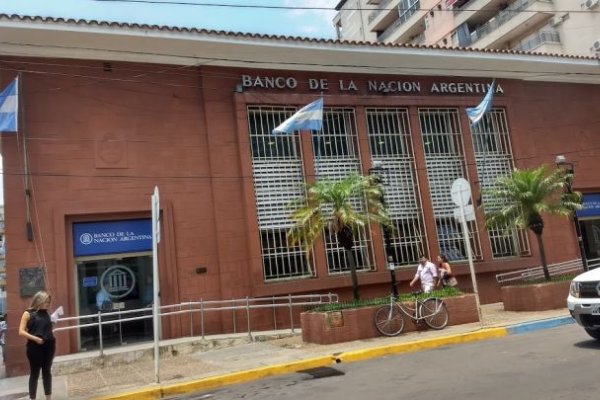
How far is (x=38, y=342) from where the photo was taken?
7645mm

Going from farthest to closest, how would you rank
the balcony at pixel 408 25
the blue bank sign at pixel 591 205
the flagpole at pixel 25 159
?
the balcony at pixel 408 25
the blue bank sign at pixel 591 205
the flagpole at pixel 25 159

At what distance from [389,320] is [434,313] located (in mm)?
1022

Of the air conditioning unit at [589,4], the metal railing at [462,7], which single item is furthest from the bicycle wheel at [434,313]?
the metal railing at [462,7]

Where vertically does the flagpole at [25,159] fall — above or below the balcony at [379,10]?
below

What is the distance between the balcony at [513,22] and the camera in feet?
100

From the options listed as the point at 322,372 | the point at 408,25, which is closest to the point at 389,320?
the point at 322,372

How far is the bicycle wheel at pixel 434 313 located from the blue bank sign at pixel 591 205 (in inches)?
334

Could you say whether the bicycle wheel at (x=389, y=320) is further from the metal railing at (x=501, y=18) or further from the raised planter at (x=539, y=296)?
the metal railing at (x=501, y=18)

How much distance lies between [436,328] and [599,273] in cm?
390

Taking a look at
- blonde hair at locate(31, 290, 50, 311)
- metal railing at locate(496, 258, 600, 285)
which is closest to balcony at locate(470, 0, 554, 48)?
metal railing at locate(496, 258, 600, 285)

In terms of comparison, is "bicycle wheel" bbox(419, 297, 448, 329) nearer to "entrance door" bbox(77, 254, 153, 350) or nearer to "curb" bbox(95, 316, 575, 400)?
"curb" bbox(95, 316, 575, 400)

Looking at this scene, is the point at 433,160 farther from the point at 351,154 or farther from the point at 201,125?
the point at 201,125

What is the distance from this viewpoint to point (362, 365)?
890 centimetres

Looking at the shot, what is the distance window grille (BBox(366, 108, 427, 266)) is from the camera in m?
15.3
